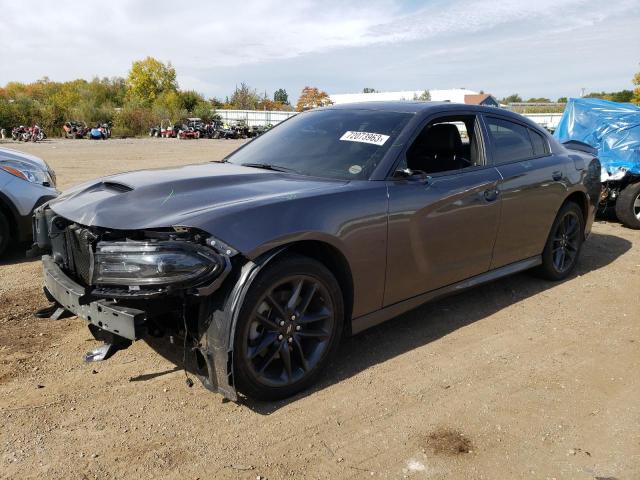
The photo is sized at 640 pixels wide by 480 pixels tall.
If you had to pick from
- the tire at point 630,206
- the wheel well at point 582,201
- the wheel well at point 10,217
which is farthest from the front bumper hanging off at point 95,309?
the tire at point 630,206

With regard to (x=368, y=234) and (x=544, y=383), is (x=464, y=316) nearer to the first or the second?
(x=544, y=383)

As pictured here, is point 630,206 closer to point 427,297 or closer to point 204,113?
point 427,297

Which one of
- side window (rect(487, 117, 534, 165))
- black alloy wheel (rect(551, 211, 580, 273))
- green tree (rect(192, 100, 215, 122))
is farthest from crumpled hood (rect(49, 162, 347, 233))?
green tree (rect(192, 100, 215, 122))

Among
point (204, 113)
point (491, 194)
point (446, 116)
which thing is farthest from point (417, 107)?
point (204, 113)

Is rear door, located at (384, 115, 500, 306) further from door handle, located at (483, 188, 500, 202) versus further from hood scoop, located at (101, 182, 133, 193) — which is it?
hood scoop, located at (101, 182, 133, 193)

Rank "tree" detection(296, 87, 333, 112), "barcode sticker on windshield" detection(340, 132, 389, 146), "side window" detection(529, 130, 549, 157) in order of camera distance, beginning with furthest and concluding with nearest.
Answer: "tree" detection(296, 87, 333, 112)
"side window" detection(529, 130, 549, 157)
"barcode sticker on windshield" detection(340, 132, 389, 146)

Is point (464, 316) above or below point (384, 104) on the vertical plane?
below

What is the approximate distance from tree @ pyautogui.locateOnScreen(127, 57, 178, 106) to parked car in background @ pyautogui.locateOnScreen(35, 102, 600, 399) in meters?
83.7

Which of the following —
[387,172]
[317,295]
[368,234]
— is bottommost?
[317,295]

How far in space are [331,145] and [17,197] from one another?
369 cm

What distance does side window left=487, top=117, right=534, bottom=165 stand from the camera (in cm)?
447

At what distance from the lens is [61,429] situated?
2.77 meters

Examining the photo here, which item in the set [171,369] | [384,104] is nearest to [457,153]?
[384,104]

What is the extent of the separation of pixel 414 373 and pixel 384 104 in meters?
2.11
